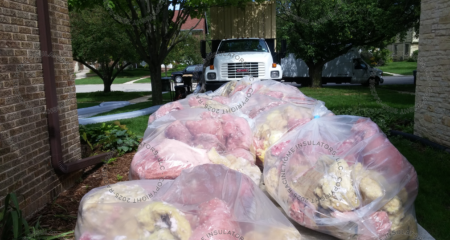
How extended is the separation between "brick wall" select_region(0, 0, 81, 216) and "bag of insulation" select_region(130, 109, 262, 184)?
0.90 m

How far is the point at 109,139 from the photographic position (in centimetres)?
547

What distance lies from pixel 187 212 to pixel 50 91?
2.12m

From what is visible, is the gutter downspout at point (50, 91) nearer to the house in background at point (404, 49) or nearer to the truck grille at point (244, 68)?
the truck grille at point (244, 68)

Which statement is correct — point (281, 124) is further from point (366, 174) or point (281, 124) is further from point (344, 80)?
point (344, 80)

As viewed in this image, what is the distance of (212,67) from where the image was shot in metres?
11.2

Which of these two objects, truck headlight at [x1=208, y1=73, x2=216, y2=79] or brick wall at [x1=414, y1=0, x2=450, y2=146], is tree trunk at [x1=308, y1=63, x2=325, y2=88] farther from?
brick wall at [x1=414, y1=0, x2=450, y2=146]

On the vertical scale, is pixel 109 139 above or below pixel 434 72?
below

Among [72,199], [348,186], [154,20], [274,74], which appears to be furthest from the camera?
[274,74]

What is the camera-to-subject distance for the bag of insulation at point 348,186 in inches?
116

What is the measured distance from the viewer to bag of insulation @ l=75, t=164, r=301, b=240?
246 centimetres


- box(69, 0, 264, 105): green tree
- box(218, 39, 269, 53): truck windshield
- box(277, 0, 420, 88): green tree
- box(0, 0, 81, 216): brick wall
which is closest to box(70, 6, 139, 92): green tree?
box(69, 0, 264, 105): green tree

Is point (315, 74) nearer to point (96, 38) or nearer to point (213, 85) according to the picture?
point (213, 85)

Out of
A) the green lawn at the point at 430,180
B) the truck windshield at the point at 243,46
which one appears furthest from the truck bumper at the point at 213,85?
the green lawn at the point at 430,180

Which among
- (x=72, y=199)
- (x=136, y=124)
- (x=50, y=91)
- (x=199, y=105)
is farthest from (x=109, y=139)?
(x=136, y=124)
